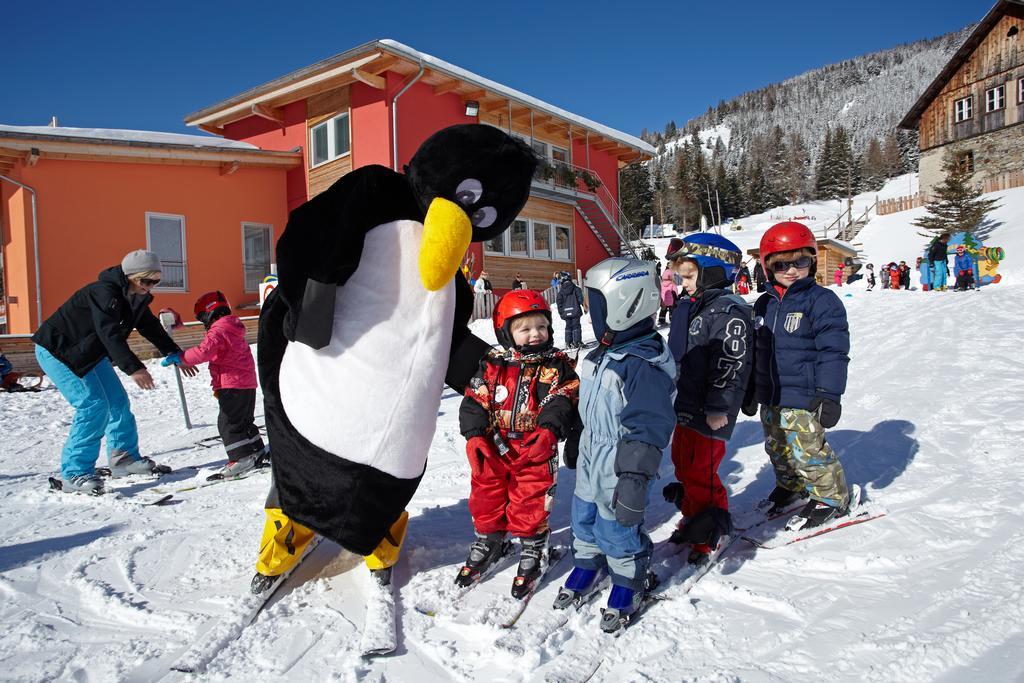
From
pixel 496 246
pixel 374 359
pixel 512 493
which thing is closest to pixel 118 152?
pixel 496 246

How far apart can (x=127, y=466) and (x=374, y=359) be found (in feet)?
12.3

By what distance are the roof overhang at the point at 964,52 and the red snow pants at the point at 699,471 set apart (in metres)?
36.4

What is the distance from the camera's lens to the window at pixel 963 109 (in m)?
31.3

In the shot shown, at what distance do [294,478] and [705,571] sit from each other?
1.97 meters

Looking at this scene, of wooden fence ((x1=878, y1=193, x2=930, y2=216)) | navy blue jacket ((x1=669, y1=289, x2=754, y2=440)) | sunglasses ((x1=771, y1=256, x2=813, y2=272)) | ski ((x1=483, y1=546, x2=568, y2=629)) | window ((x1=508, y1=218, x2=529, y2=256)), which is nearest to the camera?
ski ((x1=483, y1=546, x2=568, y2=629))

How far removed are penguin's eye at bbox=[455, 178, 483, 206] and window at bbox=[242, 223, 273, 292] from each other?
14.0 metres

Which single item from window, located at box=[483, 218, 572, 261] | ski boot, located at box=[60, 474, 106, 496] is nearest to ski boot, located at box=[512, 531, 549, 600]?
ski boot, located at box=[60, 474, 106, 496]

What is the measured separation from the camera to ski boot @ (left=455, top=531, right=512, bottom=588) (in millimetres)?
2807

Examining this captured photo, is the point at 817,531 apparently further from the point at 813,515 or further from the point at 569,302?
the point at 569,302

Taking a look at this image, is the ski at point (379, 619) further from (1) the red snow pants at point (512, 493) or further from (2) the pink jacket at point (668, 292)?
(2) the pink jacket at point (668, 292)

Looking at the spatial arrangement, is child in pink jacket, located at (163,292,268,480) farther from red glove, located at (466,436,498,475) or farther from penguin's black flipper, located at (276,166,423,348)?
penguin's black flipper, located at (276,166,423,348)

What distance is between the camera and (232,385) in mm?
5168

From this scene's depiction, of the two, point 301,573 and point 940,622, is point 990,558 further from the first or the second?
point 301,573

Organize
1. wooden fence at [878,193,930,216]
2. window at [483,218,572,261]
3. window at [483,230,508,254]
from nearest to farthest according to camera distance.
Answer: window at [483,230,508,254] → window at [483,218,572,261] → wooden fence at [878,193,930,216]
